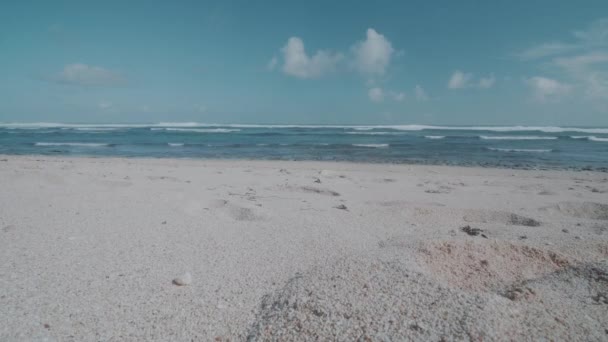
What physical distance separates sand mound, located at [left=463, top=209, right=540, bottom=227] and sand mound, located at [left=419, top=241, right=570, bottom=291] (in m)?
1.48

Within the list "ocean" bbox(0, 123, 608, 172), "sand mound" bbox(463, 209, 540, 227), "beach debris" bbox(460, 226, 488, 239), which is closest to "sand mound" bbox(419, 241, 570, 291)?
"beach debris" bbox(460, 226, 488, 239)

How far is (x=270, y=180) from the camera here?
25.1 feet

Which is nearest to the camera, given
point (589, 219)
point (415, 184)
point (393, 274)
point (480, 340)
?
point (480, 340)

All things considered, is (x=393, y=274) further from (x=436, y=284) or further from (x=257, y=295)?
(x=257, y=295)

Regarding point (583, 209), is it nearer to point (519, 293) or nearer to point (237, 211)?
point (519, 293)

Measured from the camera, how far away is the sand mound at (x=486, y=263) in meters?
2.41

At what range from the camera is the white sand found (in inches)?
75.4

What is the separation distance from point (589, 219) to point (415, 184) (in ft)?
10.6

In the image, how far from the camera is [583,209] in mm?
4992

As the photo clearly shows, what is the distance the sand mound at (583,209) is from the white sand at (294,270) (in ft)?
0.08

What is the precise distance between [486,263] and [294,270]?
147 centimetres

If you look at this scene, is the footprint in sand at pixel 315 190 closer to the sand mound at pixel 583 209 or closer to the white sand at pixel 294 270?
the white sand at pixel 294 270

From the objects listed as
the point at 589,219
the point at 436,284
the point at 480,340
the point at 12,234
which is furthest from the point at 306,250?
the point at 589,219

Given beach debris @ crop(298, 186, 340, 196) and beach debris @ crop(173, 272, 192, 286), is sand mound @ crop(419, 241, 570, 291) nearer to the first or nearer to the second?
beach debris @ crop(173, 272, 192, 286)
